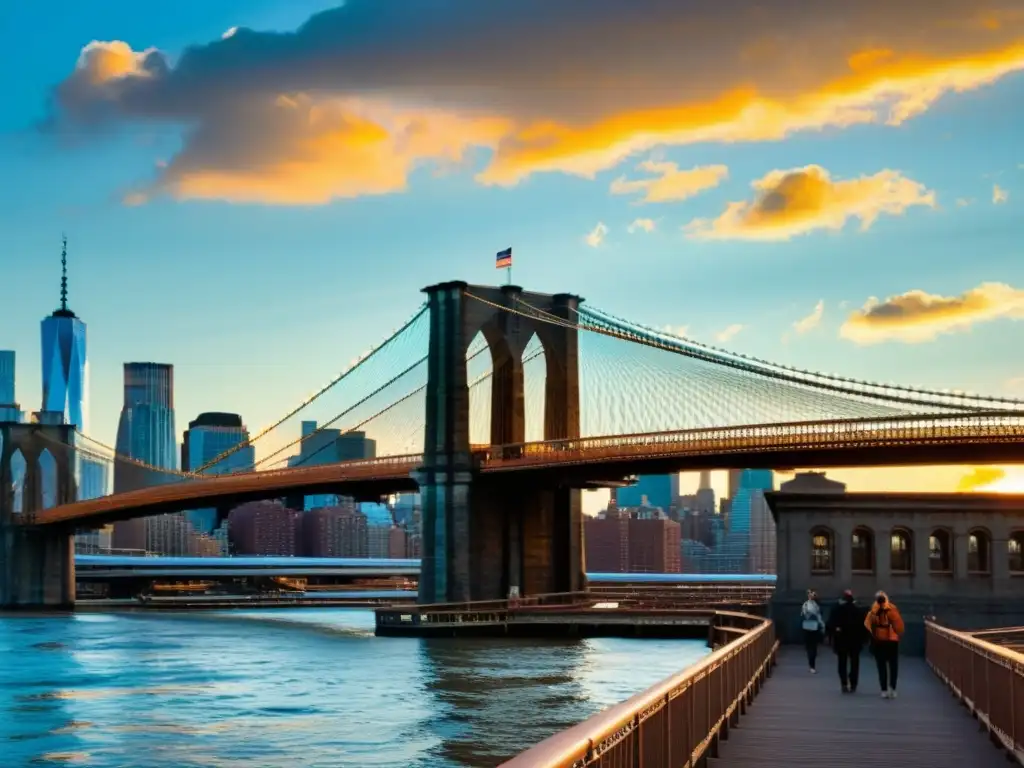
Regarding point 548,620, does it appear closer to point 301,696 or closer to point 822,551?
point 301,696

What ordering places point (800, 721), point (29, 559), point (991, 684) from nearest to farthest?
point (991, 684), point (800, 721), point (29, 559)

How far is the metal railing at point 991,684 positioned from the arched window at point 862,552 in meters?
12.3

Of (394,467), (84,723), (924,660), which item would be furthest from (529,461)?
(924,660)

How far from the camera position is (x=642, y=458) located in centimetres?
6881

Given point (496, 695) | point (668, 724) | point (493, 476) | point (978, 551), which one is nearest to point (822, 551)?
point (978, 551)

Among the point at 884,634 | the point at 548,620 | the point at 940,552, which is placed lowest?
the point at 548,620

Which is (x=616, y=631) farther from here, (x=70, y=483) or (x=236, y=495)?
(x=70, y=483)

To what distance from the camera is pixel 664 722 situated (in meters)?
12.6

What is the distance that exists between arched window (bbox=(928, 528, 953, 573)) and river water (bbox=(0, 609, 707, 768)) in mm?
9134

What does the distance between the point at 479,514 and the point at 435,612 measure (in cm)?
1059

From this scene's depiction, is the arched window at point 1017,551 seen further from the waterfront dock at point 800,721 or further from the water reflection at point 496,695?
the waterfront dock at point 800,721

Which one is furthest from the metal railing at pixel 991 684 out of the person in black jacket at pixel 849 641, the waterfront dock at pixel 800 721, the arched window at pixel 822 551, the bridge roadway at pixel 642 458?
the bridge roadway at pixel 642 458

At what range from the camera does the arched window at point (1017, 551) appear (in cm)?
3816

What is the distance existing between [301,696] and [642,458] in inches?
1079
